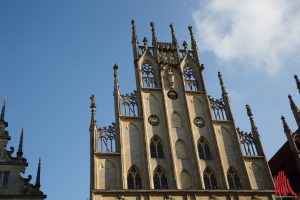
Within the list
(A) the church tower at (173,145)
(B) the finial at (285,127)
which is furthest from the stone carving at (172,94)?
(B) the finial at (285,127)

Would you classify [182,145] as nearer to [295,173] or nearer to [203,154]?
[203,154]

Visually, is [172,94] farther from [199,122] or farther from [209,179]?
[209,179]

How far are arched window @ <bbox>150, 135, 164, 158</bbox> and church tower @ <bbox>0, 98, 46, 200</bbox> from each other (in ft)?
19.8

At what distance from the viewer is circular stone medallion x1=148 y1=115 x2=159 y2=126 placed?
77.2 ft

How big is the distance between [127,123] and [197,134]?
4020mm

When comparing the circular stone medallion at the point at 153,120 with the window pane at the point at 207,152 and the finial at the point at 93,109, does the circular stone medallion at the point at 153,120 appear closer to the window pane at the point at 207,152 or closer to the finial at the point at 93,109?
the window pane at the point at 207,152

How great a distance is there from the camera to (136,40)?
2697 centimetres

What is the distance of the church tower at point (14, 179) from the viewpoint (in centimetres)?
2059

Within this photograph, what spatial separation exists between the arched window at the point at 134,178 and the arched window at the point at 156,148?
1.32 meters

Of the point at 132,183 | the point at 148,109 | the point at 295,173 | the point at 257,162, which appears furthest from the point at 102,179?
the point at 295,173

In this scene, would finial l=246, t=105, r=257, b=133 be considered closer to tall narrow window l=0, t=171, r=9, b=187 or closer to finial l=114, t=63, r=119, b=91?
finial l=114, t=63, r=119, b=91

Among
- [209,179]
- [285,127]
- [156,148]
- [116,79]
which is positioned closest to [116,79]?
[116,79]

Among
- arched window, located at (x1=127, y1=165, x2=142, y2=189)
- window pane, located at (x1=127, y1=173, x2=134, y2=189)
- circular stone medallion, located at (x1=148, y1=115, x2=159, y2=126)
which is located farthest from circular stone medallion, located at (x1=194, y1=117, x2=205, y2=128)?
window pane, located at (x1=127, y1=173, x2=134, y2=189)

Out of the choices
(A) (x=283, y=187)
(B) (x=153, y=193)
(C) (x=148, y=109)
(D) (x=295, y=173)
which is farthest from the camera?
(D) (x=295, y=173)
